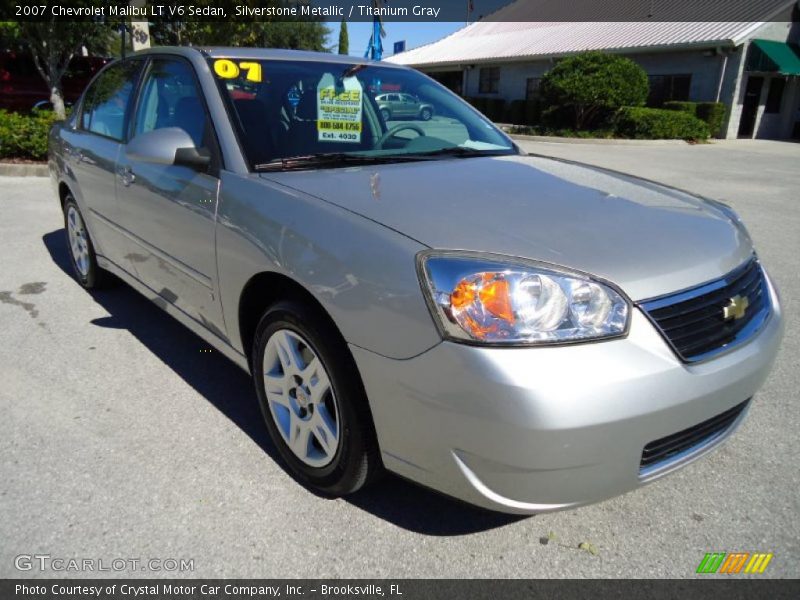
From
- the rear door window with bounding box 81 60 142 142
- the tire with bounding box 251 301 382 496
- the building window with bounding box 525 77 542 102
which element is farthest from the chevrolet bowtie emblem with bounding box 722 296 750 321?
the building window with bounding box 525 77 542 102

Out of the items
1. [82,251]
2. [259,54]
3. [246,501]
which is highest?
[259,54]

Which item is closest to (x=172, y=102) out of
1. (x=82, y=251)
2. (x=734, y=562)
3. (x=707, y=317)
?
(x=82, y=251)

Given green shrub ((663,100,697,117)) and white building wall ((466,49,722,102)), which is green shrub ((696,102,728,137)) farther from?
white building wall ((466,49,722,102))

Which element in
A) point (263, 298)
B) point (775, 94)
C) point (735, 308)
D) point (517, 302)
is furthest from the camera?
point (775, 94)

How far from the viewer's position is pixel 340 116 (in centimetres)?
293

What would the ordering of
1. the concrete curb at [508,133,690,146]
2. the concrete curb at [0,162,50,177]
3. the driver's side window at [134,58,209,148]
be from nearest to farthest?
1. the driver's side window at [134,58,209,148]
2. the concrete curb at [0,162,50,177]
3. the concrete curb at [508,133,690,146]

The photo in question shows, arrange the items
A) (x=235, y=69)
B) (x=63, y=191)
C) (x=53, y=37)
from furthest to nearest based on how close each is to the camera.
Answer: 1. (x=53, y=37)
2. (x=63, y=191)
3. (x=235, y=69)

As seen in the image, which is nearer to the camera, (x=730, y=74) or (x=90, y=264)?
(x=90, y=264)

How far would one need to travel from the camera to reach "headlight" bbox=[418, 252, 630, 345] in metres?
1.68

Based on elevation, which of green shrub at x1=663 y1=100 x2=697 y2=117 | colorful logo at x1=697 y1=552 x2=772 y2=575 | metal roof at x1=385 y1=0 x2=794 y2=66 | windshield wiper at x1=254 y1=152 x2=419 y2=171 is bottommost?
colorful logo at x1=697 y1=552 x2=772 y2=575

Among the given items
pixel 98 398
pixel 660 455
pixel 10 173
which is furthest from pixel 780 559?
pixel 10 173

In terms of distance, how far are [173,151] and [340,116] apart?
81 cm

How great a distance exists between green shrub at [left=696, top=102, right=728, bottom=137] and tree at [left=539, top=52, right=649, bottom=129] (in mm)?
2358

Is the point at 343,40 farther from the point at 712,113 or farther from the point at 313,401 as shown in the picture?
the point at 313,401
